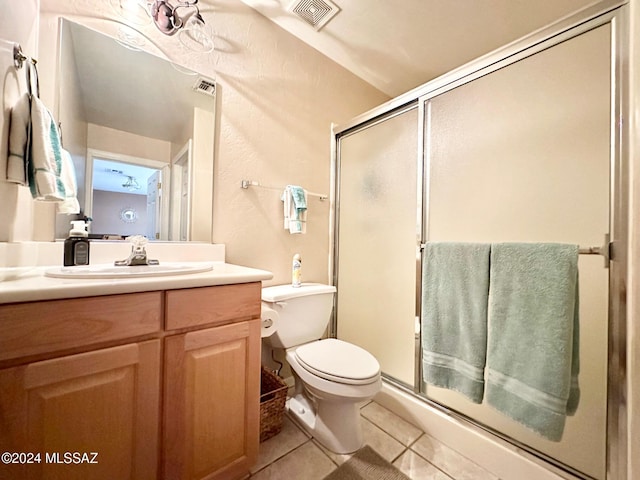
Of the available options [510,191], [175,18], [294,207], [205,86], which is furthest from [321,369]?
[175,18]

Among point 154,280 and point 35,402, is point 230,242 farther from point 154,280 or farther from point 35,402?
point 35,402

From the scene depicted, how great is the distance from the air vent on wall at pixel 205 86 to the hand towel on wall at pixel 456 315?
139cm

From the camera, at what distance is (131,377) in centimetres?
68

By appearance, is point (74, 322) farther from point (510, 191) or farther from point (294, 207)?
point (510, 191)

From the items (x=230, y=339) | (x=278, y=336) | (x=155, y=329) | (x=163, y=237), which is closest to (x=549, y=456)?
(x=278, y=336)

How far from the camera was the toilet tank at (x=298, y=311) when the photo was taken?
1.27 metres

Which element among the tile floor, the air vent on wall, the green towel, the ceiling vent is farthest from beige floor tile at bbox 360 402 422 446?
the ceiling vent

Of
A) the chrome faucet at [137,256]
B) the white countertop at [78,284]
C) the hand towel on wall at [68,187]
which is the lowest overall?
the white countertop at [78,284]

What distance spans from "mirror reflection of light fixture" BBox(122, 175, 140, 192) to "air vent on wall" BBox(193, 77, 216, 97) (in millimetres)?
571

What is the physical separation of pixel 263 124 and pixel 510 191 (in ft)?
4.46

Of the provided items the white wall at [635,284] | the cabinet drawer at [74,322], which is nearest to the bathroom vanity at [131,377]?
the cabinet drawer at [74,322]

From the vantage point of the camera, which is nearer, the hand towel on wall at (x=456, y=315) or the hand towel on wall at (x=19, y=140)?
the hand towel on wall at (x=19, y=140)

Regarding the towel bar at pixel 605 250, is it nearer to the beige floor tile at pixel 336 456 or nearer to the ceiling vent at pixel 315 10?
the beige floor tile at pixel 336 456

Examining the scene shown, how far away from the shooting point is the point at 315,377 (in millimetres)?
1078
